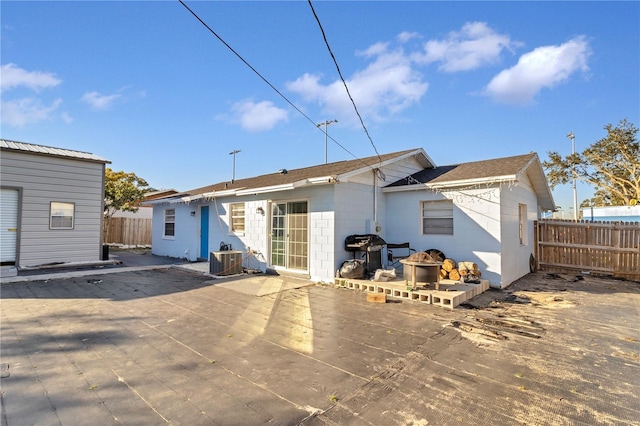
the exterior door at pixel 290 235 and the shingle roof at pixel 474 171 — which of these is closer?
the shingle roof at pixel 474 171

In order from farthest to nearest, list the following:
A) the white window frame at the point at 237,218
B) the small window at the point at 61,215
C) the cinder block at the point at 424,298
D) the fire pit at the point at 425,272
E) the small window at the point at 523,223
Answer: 1. the white window frame at the point at 237,218
2. the small window at the point at 61,215
3. the small window at the point at 523,223
4. the fire pit at the point at 425,272
5. the cinder block at the point at 424,298

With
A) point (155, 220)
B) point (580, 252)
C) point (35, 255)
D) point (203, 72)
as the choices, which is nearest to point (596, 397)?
point (203, 72)

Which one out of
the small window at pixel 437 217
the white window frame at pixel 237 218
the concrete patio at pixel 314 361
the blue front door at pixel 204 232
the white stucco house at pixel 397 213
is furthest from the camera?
the blue front door at pixel 204 232

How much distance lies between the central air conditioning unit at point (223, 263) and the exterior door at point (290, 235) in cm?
125

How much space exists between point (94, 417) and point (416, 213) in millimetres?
8156

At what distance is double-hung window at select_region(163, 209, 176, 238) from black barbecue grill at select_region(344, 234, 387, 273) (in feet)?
31.8

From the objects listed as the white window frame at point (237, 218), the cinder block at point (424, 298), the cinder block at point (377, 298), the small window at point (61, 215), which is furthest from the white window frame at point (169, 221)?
the cinder block at point (424, 298)

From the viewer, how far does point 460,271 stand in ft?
24.0

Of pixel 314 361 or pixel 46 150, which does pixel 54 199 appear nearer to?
pixel 46 150

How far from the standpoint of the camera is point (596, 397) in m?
2.65

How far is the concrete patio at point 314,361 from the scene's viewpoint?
7.80 feet

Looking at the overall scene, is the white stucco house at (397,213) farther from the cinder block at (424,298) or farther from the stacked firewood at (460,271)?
the cinder block at (424,298)

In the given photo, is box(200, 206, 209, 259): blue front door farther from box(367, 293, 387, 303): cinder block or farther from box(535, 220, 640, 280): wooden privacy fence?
box(535, 220, 640, 280): wooden privacy fence

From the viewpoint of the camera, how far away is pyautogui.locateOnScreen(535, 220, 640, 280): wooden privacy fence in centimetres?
908
